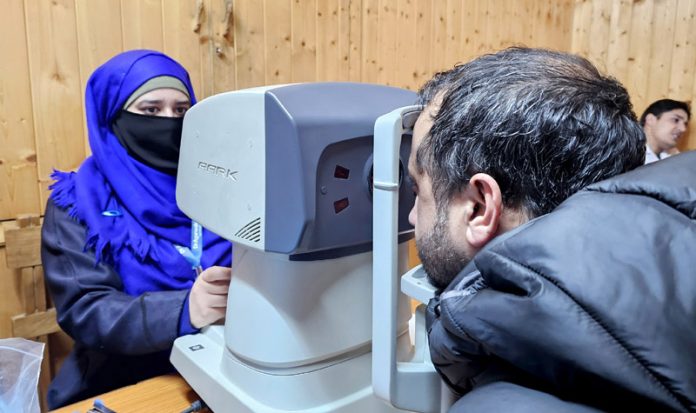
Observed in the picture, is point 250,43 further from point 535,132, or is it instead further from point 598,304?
point 598,304

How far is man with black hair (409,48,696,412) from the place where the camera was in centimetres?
37

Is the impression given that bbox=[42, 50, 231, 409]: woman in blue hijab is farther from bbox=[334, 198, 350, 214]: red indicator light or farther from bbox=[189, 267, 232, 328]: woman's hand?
bbox=[334, 198, 350, 214]: red indicator light

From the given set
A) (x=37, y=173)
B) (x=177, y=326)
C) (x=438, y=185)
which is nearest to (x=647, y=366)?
(x=438, y=185)

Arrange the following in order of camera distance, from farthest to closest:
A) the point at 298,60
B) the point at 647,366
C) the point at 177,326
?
1. the point at 298,60
2. the point at 177,326
3. the point at 647,366

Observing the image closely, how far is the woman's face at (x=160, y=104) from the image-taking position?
129cm

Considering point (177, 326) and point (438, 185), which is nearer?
point (438, 185)

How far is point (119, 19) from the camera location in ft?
5.20

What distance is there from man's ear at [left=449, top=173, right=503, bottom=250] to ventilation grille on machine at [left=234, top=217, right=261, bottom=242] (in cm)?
22

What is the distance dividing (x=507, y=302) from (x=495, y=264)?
0.03m

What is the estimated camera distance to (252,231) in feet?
2.11

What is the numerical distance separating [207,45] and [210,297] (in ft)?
3.79

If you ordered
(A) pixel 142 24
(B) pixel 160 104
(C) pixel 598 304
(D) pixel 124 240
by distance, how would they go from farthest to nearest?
(A) pixel 142 24 → (B) pixel 160 104 → (D) pixel 124 240 → (C) pixel 598 304

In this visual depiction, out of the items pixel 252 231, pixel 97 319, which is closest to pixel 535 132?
pixel 252 231

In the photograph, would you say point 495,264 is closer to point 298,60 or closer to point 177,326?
point 177,326
